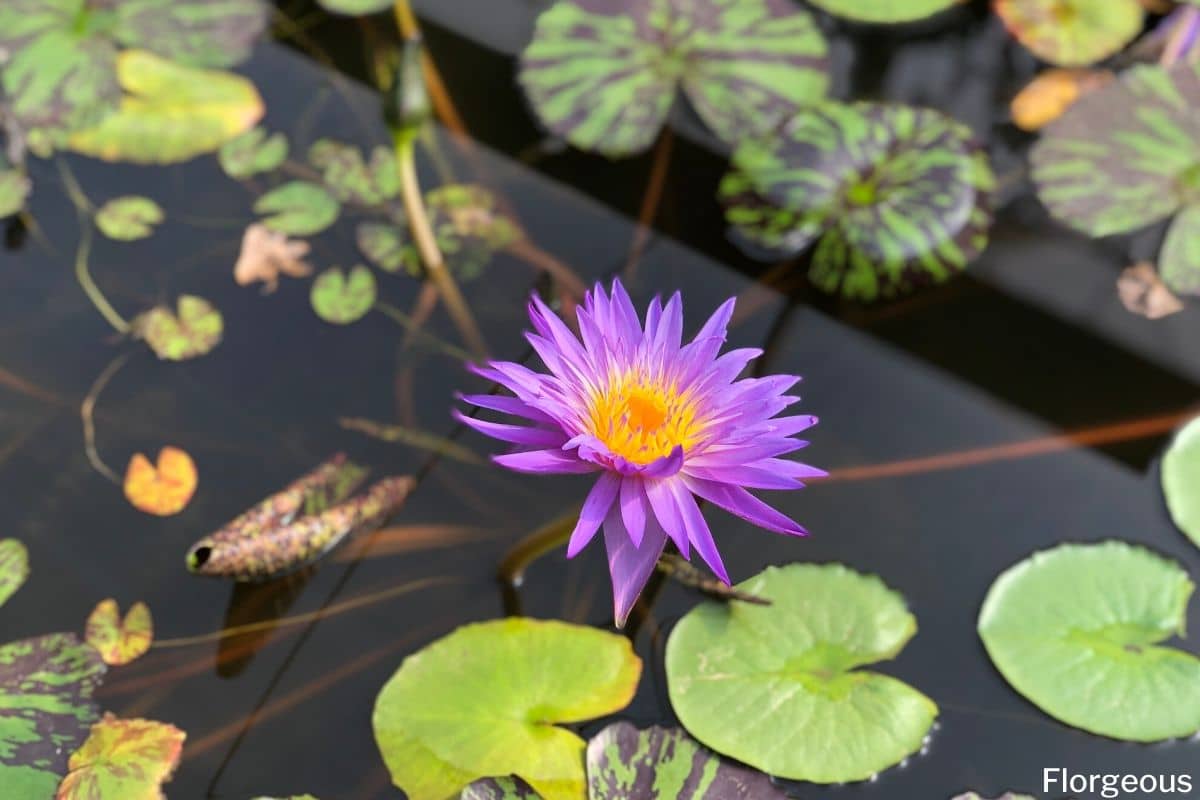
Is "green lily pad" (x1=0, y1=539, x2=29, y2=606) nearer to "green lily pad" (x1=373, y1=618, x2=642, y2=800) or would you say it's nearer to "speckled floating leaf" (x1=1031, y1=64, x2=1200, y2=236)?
"green lily pad" (x1=373, y1=618, x2=642, y2=800)

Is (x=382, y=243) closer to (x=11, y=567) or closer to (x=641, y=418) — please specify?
(x=11, y=567)

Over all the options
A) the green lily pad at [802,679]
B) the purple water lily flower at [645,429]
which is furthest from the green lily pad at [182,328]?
the green lily pad at [802,679]

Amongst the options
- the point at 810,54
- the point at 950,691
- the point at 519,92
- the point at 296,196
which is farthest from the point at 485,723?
the point at 810,54

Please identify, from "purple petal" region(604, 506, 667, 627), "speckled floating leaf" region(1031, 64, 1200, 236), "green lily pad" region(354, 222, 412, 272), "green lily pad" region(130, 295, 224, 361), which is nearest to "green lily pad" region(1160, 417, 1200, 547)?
"speckled floating leaf" region(1031, 64, 1200, 236)

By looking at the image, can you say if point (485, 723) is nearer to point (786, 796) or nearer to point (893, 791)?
point (786, 796)

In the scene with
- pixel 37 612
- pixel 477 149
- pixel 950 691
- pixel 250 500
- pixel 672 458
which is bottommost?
pixel 37 612

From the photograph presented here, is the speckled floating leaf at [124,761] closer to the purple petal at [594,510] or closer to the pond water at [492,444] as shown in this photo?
the pond water at [492,444]

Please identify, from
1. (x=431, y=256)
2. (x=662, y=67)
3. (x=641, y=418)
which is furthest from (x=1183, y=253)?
(x=431, y=256)
